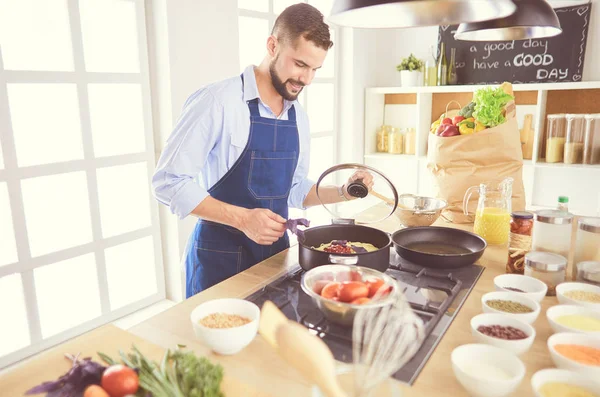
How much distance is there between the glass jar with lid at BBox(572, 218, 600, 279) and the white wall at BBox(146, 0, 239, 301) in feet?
5.97

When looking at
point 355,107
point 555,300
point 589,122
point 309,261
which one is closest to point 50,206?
point 309,261

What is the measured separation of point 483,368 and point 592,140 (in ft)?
9.48

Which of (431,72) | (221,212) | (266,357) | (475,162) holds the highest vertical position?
(431,72)

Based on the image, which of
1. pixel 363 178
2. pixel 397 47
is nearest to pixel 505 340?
pixel 363 178

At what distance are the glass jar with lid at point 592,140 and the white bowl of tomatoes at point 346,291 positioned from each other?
8.87 ft

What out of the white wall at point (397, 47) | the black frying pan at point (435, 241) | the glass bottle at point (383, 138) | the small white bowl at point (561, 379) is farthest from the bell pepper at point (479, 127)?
the glass bottle at point (383, 138)

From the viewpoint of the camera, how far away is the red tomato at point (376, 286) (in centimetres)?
102

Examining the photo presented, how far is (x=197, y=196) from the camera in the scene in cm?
151

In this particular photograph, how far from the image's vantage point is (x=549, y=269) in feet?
4.12

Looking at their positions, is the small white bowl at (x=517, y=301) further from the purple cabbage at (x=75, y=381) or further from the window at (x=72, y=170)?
the window at (x=72, y=170)

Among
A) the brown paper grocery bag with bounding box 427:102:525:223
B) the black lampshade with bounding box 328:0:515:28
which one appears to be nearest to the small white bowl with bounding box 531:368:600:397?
the black lampshade with bounding box 328:0:515:28

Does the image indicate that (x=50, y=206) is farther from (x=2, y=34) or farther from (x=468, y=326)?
(x=468, y=326)

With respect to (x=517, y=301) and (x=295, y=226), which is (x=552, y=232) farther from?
(x=295, y=226)

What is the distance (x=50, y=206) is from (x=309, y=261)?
1374mm
